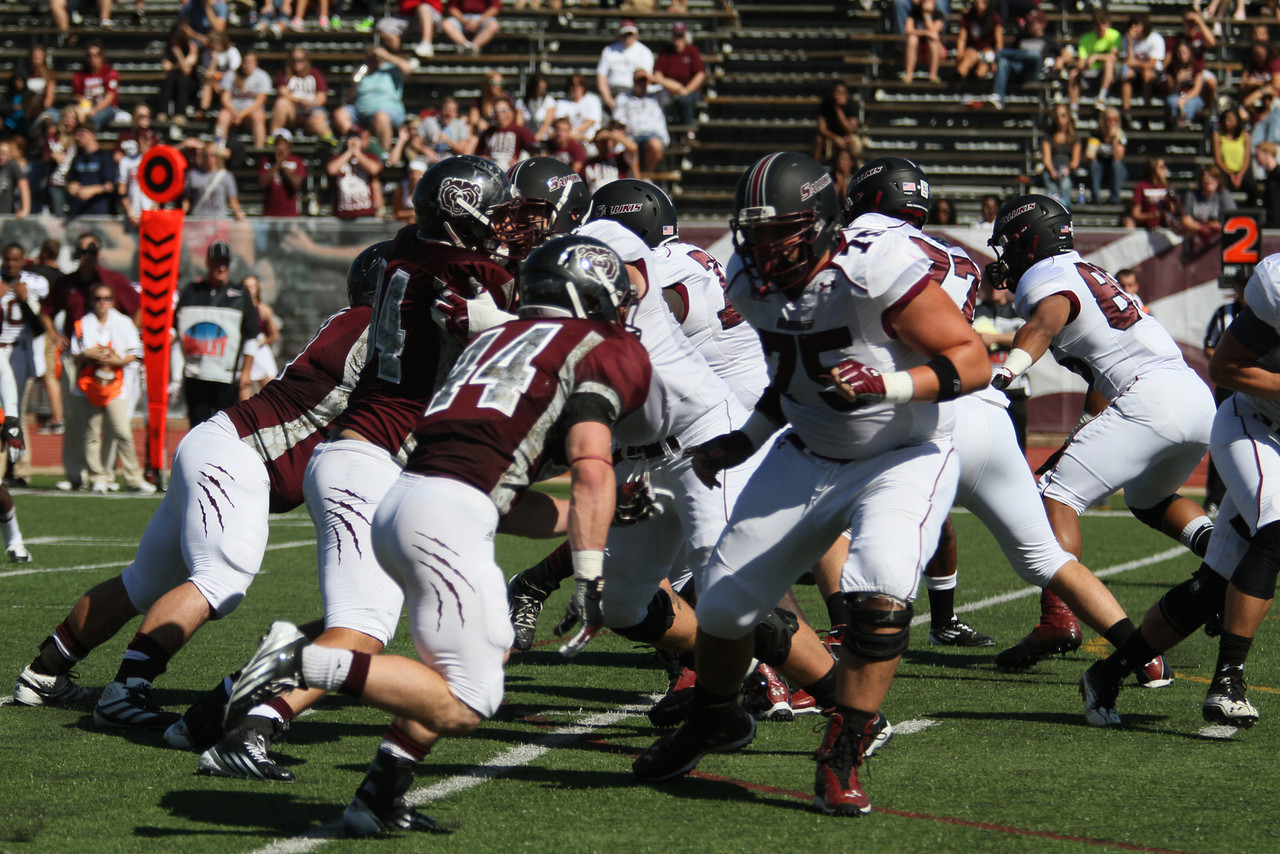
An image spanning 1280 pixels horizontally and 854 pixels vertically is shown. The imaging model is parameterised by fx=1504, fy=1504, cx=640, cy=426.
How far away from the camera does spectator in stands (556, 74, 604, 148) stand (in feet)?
62.0

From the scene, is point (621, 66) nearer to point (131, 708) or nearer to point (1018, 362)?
point (1018, 362)

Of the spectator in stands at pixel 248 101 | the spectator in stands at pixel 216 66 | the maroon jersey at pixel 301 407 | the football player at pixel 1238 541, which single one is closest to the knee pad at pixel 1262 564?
the football player at pixel 1238 541

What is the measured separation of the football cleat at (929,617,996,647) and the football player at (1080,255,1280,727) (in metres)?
1.61

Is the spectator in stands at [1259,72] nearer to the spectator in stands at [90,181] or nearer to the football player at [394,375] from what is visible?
the spectator in stands at [90,181]

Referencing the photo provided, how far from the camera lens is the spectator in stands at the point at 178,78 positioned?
20547 millimetres

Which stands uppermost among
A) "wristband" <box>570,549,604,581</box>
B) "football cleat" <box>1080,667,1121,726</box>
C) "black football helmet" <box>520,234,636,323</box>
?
"black football helmet" <box>520,234,636,323</box>

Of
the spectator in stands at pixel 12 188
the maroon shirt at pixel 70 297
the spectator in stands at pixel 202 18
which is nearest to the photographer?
the maroon shirt at pixel 70 297

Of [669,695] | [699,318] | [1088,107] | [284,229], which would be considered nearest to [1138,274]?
[1088,107]

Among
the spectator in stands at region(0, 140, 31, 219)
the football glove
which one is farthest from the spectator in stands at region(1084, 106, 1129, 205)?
the football glove

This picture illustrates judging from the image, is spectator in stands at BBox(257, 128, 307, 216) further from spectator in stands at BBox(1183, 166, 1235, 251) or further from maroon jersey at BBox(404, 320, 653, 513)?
maroon jersey at BBox(404, 320, 653, 513)

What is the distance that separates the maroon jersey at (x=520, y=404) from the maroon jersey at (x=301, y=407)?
134 cm

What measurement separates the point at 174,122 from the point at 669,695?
16819mm

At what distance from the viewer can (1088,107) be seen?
20.2 metres

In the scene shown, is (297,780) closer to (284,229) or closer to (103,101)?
(284,229)
